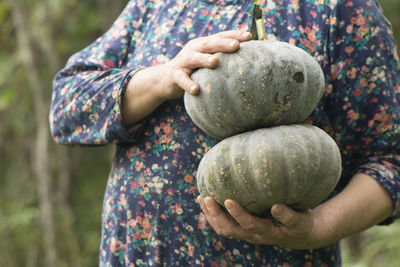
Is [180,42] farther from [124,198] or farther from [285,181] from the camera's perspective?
[285,181]

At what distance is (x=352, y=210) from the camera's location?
4.69 feet

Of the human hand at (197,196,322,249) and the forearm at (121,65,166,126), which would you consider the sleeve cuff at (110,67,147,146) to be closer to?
the forearm at (121,65,166,126)

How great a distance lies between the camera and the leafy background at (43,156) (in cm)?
355

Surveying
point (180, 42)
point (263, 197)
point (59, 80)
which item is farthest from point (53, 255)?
point (263, 197)

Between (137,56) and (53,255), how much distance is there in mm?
2367

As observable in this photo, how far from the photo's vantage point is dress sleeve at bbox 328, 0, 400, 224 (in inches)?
56.1

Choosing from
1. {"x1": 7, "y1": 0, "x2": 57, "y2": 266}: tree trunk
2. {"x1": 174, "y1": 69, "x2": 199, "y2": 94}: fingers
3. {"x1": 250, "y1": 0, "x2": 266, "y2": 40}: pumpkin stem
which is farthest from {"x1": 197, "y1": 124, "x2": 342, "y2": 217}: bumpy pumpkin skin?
{"x1": 7, "y1": 0, "x2": 57, "y2": 266}: tree trunk

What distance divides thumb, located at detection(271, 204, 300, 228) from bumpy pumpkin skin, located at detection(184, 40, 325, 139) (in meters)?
0.20

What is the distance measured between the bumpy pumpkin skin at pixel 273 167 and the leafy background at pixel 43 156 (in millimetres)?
2158

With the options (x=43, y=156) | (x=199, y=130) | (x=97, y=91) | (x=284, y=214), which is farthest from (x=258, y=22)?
(x=43, y=156)

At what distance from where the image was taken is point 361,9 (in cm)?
144

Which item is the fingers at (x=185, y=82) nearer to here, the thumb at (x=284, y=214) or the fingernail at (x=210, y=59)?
the fingernail at (x=210, y=59)

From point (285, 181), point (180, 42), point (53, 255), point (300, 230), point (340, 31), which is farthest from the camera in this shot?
point (53, 255)

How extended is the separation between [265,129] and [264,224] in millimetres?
247
